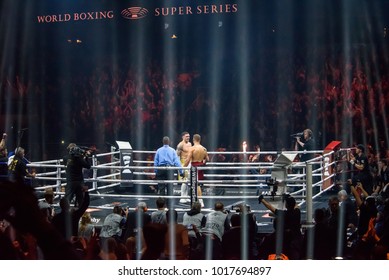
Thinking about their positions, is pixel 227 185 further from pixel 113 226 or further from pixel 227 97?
pixel 227 97

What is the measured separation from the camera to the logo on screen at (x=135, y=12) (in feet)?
44.2

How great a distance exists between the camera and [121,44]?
14.0m

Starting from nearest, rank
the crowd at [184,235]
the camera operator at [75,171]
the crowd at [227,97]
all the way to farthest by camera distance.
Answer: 1. the crowd at [184,235]
2. the camera operator at [75,171]
3. the crowd at [227,97]

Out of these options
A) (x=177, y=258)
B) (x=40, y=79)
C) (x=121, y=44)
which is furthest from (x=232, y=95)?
(x=177, y=258)

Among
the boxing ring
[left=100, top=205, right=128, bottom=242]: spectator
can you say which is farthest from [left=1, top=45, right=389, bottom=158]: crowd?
[left=100, top=205, right=128, bottom=242]: spectator

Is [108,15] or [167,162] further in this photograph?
[108,15]

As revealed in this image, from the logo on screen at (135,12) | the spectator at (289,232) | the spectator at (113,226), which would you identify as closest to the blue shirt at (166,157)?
the spectator at (113,226)

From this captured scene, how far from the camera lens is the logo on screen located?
13.5m

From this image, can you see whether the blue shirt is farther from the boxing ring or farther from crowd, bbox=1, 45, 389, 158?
crowd, bbox=1, 45, 389, 158

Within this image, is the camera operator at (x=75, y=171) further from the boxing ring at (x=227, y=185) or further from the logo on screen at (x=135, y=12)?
the logo on screen at (x=135, y=12)

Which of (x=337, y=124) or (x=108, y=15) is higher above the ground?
(x=108, y=15)

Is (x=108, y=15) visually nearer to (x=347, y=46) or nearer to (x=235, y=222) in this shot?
(x=347, y=46)

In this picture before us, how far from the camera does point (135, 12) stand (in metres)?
13.5
